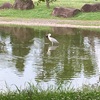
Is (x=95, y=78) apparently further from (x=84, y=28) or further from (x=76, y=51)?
(x=84, y=28)

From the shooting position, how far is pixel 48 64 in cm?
1647

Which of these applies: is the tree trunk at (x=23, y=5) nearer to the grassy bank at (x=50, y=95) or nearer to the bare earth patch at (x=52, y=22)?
the bare earth patch at (x=52, y=22)

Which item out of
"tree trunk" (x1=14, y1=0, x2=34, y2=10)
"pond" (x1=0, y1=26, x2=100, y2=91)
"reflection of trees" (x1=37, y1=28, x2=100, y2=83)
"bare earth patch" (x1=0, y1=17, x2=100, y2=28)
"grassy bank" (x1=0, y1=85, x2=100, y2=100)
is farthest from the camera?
"tree trunk" (x1=14, y1=0, x2=34, y2=10)

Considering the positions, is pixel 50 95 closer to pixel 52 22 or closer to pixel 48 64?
pixel 48 64

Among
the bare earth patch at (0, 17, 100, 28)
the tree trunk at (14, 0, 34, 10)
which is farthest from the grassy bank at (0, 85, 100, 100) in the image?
the tree trunk at (14, 0, 34, 10)

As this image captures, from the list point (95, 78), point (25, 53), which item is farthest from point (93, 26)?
→ point (95, 78)

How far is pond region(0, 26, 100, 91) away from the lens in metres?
13.1

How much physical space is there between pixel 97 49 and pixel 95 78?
7.83 metres

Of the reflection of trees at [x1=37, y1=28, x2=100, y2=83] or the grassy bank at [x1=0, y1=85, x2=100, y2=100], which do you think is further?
the reflection of trees at [x1=37, y1=28, x2=100, y2=83]

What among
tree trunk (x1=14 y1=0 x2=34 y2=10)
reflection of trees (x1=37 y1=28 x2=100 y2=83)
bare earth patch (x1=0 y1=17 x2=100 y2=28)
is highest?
reflection of trees (x1=37 y1=28 x2=100 y2=83)

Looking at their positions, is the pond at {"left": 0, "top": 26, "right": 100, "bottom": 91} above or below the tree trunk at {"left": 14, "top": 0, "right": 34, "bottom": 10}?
→ above

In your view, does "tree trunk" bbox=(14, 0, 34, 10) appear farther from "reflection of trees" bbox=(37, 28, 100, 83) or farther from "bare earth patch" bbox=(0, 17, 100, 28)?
"reflection of trees" bbox=(37, 28, 100, 83)

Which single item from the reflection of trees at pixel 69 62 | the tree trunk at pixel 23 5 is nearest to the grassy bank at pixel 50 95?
the reflection of trees at pixel 69 62

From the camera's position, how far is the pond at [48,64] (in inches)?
515
